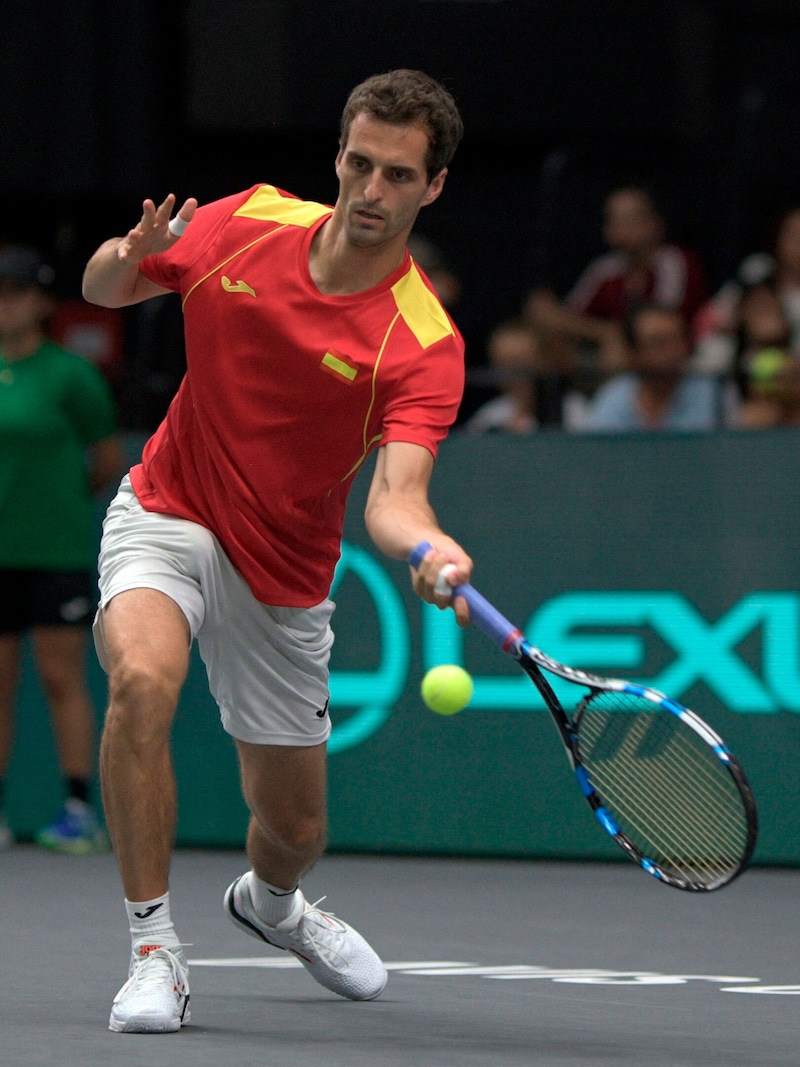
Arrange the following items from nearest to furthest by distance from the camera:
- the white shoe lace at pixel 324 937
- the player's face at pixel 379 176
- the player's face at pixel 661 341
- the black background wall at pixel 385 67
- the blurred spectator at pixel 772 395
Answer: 1. the player's face at pixel 379 176
2. the white shoe lace at pixel 324 937
3. the blurred spectator at pixel 772 395
4. the player's face at pixel 661 341
5. the black background wall at pixel 385 67

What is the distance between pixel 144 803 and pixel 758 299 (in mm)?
4820

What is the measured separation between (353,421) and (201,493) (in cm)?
39

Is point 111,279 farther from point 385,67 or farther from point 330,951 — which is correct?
point 385,67

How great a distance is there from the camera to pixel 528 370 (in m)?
Result: 8.41

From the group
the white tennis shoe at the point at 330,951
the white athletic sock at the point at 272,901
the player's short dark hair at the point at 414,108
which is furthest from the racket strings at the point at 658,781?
the player's short dark hair at the point at 414,108

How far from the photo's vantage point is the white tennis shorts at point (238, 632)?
15.8ft

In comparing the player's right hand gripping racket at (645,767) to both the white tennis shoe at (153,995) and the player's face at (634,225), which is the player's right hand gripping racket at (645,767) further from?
the player's face at (634,225)

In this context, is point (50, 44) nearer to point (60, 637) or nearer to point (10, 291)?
point (10, 291)

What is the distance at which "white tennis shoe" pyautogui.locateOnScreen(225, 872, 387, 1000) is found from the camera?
5059mm

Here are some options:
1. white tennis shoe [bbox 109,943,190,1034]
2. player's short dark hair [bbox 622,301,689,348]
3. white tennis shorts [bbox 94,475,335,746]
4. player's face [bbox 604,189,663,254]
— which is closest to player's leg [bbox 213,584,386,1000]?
white tennis shorts [bbox 94,475,335,746]

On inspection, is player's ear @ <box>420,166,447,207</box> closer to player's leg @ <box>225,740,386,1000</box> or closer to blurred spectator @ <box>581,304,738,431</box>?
player's leg @ <box>225,740,386,1000</box>

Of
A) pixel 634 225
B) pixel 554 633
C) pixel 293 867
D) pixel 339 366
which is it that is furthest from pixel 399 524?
pixel 634 225

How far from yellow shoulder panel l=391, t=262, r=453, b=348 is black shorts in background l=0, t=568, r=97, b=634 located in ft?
11.6

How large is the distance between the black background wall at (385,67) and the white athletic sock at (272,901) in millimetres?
6533
